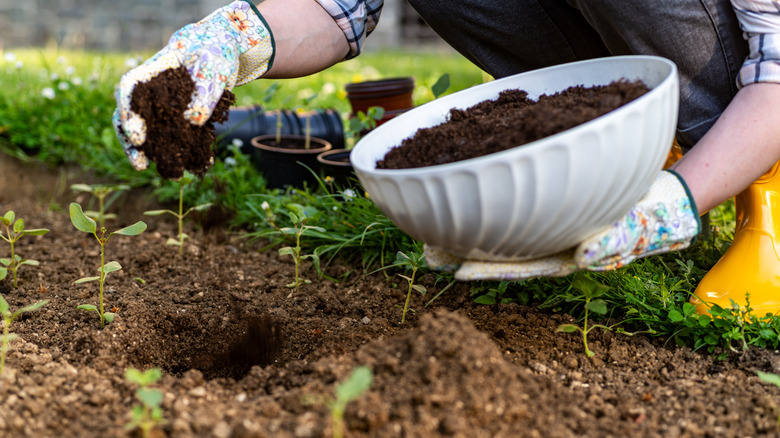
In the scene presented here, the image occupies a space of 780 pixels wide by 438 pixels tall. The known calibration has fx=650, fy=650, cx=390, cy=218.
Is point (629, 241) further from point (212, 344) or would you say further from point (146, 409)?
point (212, 344)

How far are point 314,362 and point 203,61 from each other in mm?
629

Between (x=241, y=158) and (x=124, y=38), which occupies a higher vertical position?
(x=241, y=158)

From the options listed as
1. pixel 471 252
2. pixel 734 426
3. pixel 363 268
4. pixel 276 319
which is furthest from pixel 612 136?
pixel 363 268

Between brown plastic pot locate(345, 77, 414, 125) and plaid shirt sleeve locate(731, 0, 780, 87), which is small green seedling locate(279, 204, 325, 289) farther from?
plaid shirt sleeve locate(731, 0, 780, 87)

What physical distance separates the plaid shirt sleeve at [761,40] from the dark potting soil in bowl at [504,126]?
0.30m

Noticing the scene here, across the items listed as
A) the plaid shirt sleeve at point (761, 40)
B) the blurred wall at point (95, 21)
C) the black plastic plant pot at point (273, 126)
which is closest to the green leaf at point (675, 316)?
the plaid shirt sleeve at point (761, 40)

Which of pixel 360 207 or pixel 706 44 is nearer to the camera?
pixel 706 44

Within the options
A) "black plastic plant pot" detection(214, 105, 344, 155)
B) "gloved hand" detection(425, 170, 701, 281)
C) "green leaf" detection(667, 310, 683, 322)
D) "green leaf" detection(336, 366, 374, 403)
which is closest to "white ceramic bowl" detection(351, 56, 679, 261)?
"gloved hand" detection(425, 170, 701, 281)

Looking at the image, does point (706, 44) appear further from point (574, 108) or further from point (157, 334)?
point (157, 334)

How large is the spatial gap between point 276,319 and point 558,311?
689 mm

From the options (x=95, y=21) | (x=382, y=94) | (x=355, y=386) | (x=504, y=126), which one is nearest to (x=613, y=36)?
(x=504, y=126)

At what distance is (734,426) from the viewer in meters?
1.11

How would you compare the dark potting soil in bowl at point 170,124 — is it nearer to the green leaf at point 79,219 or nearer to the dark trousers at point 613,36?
the green leaf at point 79,219

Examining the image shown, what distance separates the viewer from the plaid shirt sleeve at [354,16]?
1.60 m
